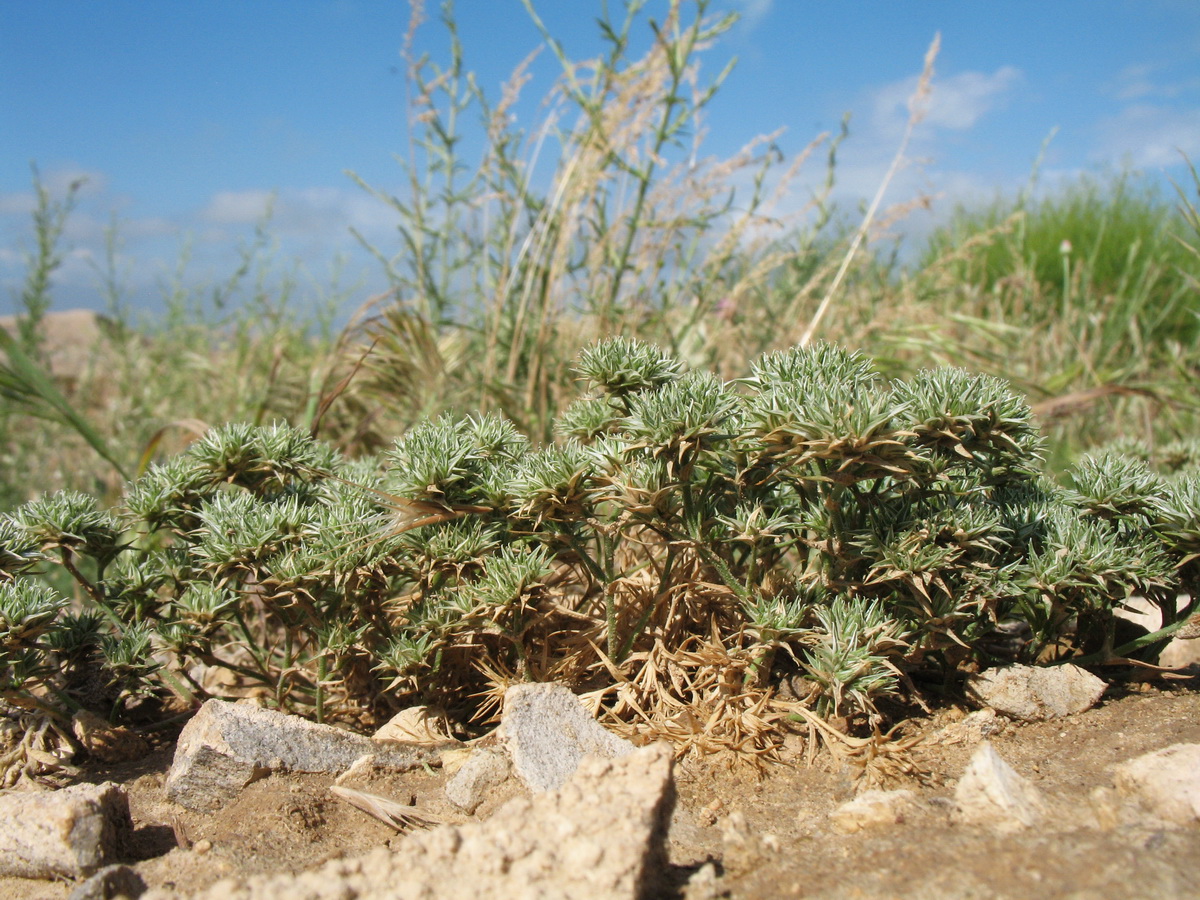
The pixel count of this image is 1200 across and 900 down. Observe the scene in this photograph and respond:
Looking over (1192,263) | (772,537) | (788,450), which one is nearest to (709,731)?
(772,537)

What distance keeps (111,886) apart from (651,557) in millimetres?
1423

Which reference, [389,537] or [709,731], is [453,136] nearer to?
[389,537]

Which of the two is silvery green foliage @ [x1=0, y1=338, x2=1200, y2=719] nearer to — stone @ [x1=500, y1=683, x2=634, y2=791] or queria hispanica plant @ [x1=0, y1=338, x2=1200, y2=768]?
queria hispanica plant @ [x1=0, y1=338, x2=1200, y2=768]

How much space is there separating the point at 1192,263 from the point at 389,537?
350 inches

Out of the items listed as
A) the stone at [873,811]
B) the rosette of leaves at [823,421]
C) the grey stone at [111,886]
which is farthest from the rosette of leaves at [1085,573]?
the grey stone at [111,886]

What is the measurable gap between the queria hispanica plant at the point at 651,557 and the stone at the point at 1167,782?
421 mm

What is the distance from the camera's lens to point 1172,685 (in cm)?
256

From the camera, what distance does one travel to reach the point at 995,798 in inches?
68.4

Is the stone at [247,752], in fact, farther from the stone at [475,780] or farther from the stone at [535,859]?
the stone at [535,859]

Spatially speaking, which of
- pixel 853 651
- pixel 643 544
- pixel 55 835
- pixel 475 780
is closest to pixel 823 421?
pixel 853 651

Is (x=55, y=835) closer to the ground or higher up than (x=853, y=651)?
closer to the ground

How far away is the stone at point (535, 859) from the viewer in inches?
56.8

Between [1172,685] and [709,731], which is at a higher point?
[1172,685]

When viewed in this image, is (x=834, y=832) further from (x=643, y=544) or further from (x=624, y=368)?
(x=624, y=368)
